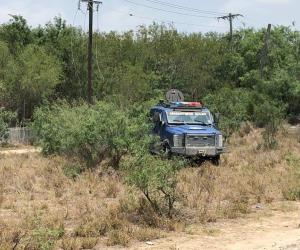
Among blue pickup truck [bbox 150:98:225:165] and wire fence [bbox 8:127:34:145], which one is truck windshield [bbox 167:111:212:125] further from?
wire fence [bbox 8:127:34:145]

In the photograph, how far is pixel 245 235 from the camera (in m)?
9.94

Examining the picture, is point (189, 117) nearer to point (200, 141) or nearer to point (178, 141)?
point (200, 141)

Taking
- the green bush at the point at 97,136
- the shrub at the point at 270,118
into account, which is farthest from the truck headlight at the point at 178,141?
the shrub at the point at 270,118

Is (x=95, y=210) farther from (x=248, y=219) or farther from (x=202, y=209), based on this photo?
(x=248, y=219)

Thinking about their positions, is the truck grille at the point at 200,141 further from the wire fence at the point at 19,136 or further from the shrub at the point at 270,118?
the wire fence at the point at 19,136

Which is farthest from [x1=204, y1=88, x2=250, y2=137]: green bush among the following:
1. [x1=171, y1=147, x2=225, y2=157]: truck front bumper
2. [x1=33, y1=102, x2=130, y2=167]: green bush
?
[x1=33, y1=102, x2=130, y2=167]: green bush

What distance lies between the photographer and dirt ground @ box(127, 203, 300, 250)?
9117 millimetres

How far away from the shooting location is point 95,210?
451 inches

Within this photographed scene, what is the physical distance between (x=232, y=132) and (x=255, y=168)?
1217cm

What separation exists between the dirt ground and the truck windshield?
9822mm

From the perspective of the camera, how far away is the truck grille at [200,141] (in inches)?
800

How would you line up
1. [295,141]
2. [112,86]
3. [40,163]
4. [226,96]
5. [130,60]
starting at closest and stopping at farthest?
1. [40,163]
2. [295,141]
3. [226,96]
4. [112,86]
5. [130,60]

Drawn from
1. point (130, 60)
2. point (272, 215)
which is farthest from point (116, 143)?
point (130, 60)

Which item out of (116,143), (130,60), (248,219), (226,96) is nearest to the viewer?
(248,219)
